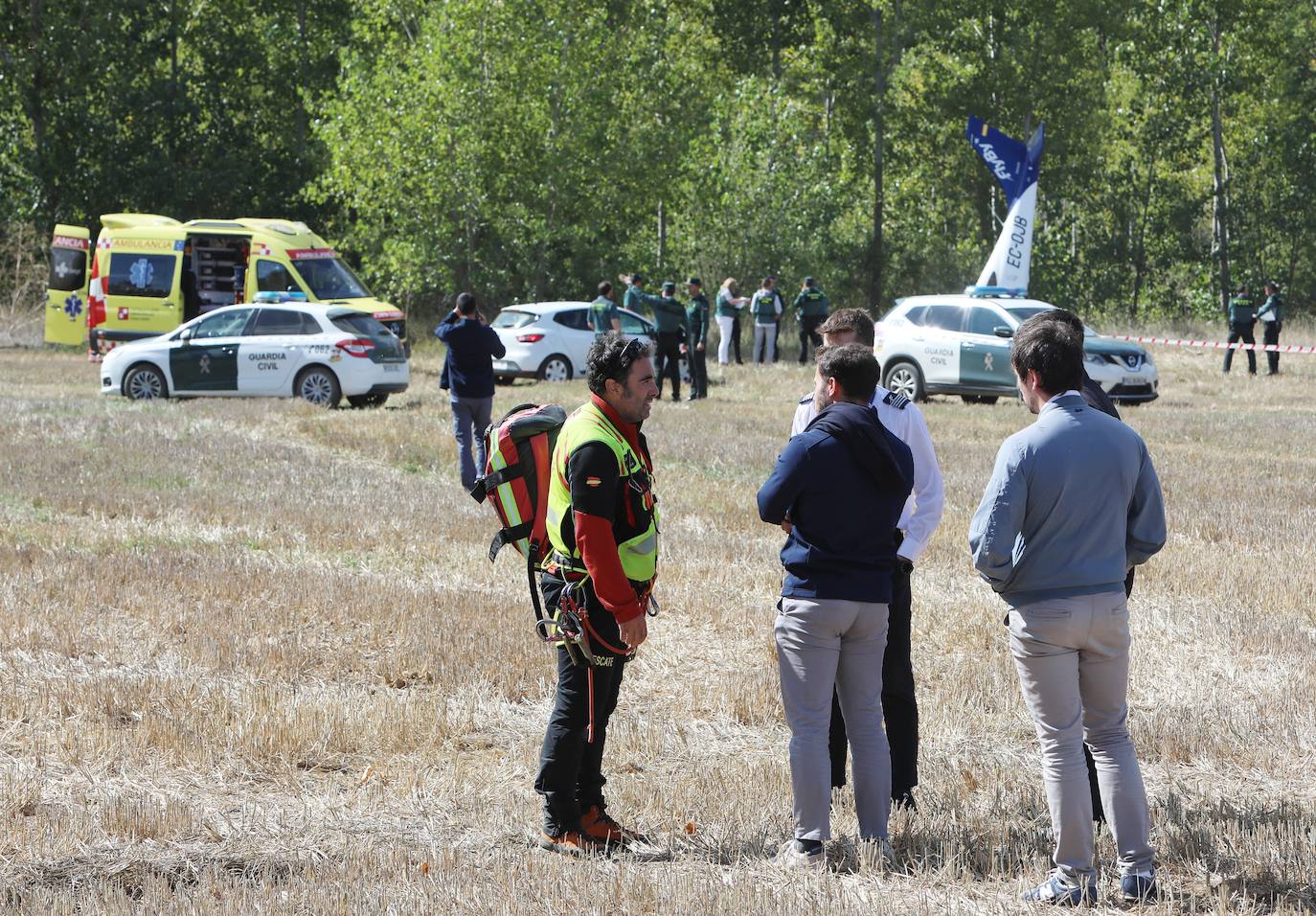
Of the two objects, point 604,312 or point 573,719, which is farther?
point 604,312

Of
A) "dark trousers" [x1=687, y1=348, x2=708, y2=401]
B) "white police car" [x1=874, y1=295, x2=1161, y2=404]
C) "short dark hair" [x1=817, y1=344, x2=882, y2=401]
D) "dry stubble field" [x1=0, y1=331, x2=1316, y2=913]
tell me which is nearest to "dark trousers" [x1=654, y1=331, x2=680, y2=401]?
"dark trousers" [x1=687, y1=348, x2=708, y2=401]

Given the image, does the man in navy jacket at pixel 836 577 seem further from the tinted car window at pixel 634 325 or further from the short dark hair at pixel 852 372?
the tinted car window at pixel 634 325

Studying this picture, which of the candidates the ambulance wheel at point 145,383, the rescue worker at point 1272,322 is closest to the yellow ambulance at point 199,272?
the ambulance wheel at point 145,383

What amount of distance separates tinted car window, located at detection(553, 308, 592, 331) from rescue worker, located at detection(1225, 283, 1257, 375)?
11.3 m

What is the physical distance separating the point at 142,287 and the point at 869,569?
80.2ft

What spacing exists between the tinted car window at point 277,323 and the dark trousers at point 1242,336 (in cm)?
1628

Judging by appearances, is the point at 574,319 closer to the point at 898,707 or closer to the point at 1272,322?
the point at 1272,322

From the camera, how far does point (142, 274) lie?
26.9 metres

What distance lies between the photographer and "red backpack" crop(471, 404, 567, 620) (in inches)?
204

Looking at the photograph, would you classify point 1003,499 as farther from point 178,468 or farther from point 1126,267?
point 1126,267

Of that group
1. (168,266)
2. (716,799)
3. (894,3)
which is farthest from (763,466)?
(894,3)

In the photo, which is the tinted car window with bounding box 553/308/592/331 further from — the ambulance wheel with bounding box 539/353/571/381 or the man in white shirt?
the man in white shirt

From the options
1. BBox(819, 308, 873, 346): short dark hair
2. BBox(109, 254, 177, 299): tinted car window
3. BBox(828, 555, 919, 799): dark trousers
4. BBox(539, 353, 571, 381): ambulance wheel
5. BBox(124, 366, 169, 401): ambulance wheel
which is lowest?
BBox(828, 555, 919, 799): dark trousers

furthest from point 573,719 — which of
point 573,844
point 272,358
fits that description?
point 272,358
